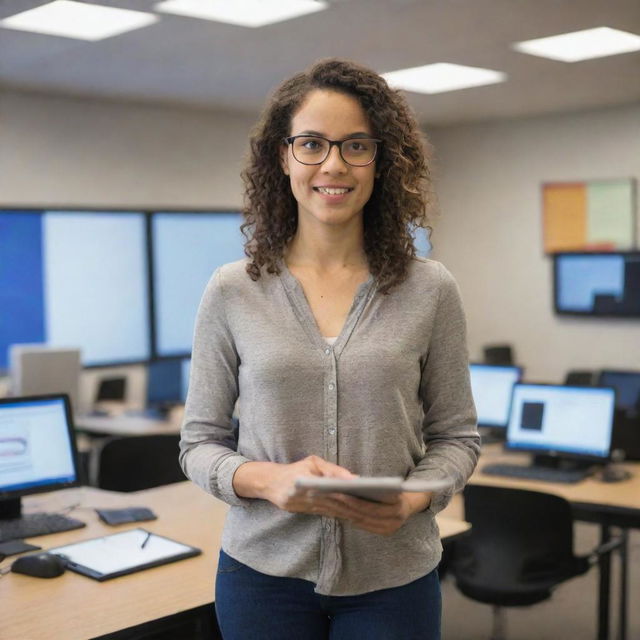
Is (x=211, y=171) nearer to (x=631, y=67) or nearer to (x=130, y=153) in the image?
(x=130, y=153)

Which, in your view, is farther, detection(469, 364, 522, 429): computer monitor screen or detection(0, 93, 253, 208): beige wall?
detection(0, 93, 253, 208): beige wall

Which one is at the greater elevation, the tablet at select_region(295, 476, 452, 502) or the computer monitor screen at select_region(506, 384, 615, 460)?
the tablet at select_region(295, 476, 452, 502)

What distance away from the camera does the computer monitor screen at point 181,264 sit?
24.0 ft

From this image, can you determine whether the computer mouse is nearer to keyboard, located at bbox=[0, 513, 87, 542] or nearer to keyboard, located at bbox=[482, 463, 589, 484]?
keyboard, located at bbox=[0, 513, 87, 542]

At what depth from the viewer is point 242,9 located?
14.7 ft

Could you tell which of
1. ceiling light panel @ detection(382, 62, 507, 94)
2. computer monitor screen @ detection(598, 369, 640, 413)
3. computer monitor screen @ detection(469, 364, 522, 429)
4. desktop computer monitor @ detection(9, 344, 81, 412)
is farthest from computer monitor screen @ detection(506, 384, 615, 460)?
ceiling light panel @ detection(382, 62, 507, 94)

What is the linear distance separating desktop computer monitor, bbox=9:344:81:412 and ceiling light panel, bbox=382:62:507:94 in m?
2.70

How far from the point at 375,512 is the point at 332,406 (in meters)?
0.19

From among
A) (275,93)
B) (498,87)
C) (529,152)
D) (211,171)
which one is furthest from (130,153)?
(275,93)

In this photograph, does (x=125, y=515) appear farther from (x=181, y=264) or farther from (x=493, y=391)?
(x=181, y=264)

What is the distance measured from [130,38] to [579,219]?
4328mm

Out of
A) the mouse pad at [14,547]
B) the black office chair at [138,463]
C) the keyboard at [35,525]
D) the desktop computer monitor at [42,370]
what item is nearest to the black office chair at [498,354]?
the desktop computer monitor at [42,370]

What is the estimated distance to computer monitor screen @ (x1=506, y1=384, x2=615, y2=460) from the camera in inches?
157

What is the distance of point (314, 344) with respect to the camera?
1.52 metres
